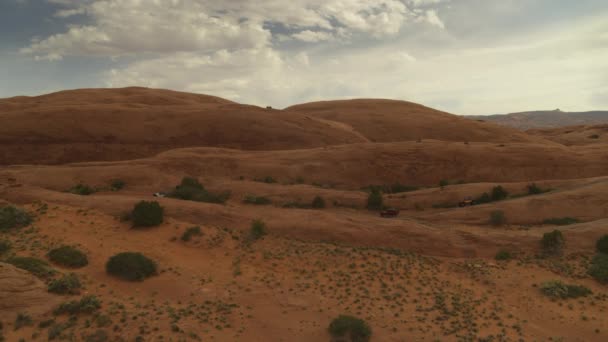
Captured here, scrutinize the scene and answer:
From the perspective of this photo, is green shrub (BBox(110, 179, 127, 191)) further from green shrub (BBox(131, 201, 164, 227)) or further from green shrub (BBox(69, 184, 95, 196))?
green shrub (BBox(131, 201, 164, 227))

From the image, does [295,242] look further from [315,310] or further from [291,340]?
[291,340]

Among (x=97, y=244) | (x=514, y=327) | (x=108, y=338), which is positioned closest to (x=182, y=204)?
(x=97, y=244)

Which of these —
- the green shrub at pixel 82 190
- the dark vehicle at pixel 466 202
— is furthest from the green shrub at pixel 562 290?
the green shrub at pixel 82 190

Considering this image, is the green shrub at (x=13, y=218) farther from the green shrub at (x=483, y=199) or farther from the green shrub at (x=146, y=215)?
the green shrub at (x=483, y=199)

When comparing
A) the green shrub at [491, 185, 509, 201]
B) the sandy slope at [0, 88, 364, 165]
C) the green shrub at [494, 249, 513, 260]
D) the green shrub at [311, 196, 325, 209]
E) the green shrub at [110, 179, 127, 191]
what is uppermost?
the sandy slope at [0, 88, 364, 165]

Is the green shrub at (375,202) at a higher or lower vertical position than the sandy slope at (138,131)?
lower

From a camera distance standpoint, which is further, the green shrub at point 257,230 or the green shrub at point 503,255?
the green shrub at point 257,230

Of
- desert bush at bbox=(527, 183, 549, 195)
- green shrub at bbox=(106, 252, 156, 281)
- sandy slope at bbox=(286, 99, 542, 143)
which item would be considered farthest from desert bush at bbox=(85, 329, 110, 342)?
sandy slope at bbox=(286, 99, 542, 143)
